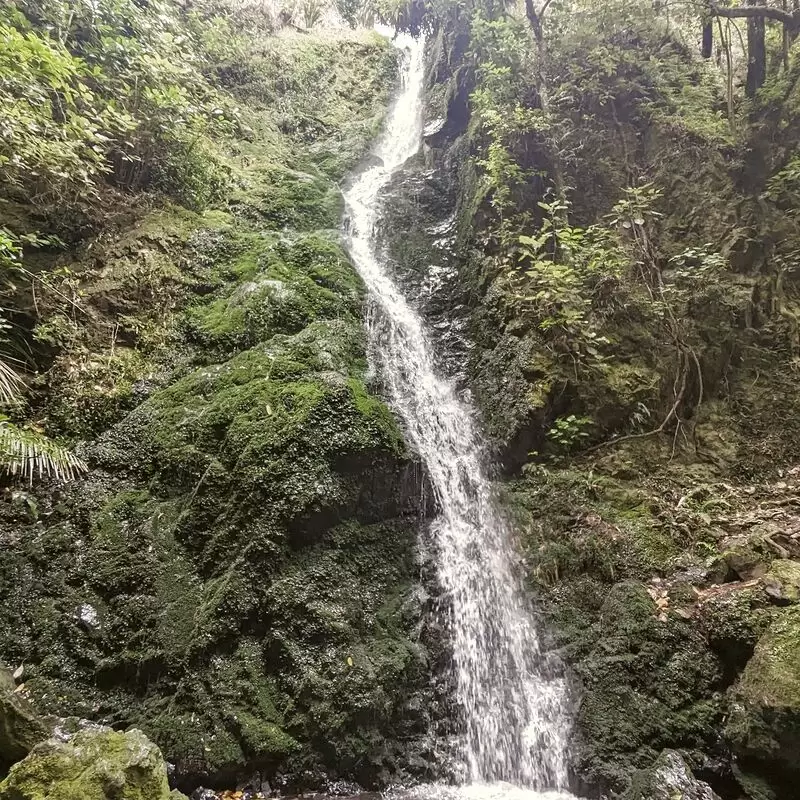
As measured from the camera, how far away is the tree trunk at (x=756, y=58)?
26.7 feet

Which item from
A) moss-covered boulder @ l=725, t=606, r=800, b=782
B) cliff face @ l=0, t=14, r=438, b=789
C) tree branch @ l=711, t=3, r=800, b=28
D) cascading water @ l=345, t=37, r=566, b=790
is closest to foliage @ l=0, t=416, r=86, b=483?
cliff face @ l=0, t=14, r=438, b=789

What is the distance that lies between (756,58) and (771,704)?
9.51 meters

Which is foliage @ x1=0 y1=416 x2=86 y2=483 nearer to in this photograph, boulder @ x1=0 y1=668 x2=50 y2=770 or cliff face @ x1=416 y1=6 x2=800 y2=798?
boulder @ x1=0 y1=668 x2=50 y2=770

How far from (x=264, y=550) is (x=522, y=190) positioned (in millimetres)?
7407

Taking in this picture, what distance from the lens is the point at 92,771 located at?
308 centimetres

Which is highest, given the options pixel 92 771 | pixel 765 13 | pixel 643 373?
pixel 765 13

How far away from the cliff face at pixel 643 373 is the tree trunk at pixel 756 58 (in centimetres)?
52

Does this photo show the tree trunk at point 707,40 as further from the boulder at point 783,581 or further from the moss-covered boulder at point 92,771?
the moss-covered boulder at point 92,771

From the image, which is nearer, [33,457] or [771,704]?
[771,704]

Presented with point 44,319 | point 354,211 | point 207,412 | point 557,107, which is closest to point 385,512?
point 207,412

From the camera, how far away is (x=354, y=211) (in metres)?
11.2

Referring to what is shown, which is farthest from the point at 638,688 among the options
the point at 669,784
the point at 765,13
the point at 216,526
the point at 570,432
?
the point at 765,13

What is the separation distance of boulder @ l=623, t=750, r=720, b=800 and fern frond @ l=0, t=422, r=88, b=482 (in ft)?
19.7

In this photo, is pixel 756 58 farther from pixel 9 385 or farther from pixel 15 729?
pixel 15 729
